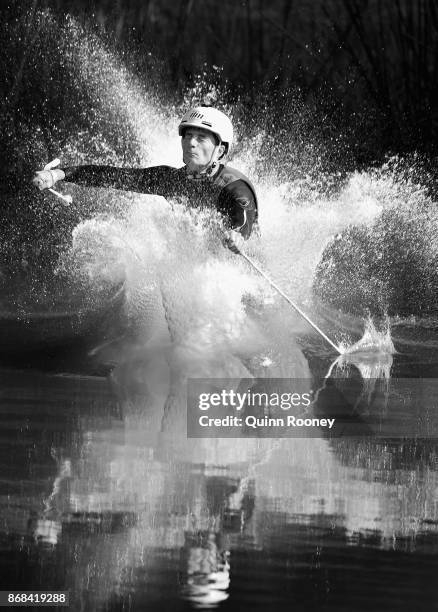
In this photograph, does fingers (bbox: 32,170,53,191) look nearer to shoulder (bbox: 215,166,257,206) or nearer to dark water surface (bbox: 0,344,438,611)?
shoulder (bbox: 215,166,257,206)

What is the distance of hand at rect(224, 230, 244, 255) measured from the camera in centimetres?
1121

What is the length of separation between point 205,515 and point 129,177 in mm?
5512

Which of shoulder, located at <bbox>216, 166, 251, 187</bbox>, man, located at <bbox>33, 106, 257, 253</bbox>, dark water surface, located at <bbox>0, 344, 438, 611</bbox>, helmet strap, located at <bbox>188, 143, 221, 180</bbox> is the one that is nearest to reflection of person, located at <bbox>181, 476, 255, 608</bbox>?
dark water surface, located at <bbox>0, 344, 438, 611</bbox>

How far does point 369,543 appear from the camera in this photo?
652 cm

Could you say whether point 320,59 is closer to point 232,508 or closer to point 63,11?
point 63,11

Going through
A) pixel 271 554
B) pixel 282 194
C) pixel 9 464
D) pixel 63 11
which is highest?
pixel 63 11

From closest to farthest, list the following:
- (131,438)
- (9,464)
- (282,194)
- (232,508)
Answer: (232,508)
(9,464)
(131,438)
(282,194)

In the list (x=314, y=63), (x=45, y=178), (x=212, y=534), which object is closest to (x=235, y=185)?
(x=45, y=178)

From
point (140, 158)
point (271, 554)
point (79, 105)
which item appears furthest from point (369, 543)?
point (79, 105)

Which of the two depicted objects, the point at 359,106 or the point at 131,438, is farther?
the point at 359,106

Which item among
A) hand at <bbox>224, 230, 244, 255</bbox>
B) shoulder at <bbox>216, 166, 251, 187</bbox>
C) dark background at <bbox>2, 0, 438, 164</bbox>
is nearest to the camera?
hand at <bbox>224, 230, 244, 255</bbox>

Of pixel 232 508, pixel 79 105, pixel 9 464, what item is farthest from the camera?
pixel 79 105

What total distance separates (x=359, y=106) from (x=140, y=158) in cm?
585

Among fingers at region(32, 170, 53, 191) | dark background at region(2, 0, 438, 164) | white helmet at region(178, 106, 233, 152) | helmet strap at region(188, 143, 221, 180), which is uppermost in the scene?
dark background at region(2, 0, 438, 164)
